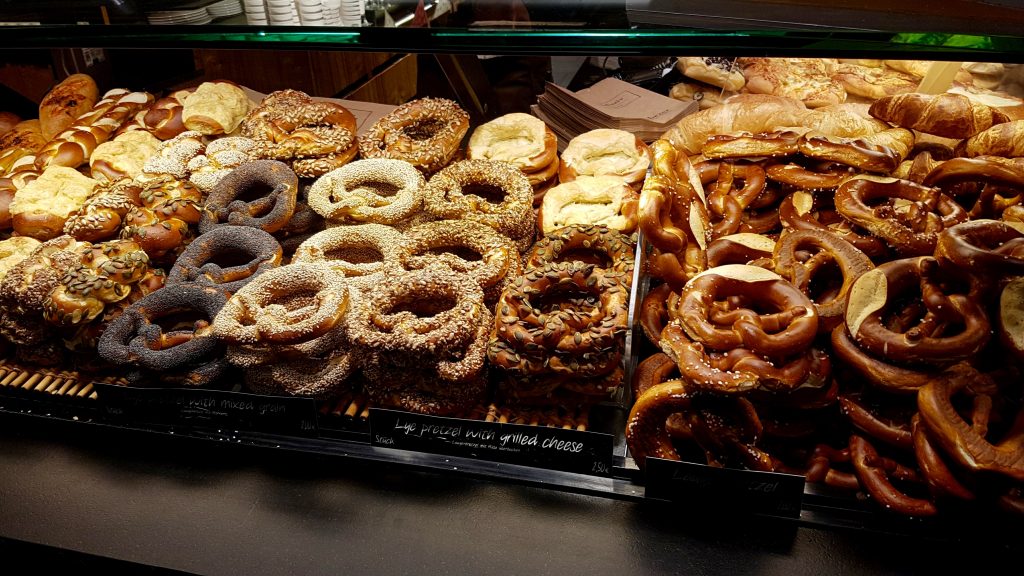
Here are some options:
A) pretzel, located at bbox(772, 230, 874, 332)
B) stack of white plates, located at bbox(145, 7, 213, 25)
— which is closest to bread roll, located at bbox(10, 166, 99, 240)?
stack of white plates, located at bbox(145, 7, 213, 25)

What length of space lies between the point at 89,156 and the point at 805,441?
3.57 meters

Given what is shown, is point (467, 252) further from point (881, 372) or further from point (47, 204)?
point (47, 204)

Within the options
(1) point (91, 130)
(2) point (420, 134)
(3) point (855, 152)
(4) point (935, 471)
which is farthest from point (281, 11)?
(4) point (935, 471)

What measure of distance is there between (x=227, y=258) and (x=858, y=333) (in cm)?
240

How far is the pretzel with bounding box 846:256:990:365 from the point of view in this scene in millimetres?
1799

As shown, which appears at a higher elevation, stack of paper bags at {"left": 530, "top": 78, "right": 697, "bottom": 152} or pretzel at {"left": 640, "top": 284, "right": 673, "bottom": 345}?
stack of paper bags at {"left": 530, "top": 78, "right": 697, "bottom": 152}

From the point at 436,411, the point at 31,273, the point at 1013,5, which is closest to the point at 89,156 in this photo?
the point at 31,273

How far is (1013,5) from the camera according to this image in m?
1.87

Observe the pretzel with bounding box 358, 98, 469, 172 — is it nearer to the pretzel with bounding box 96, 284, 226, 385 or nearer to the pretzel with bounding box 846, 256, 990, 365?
the pretzel with bounding box 96, 284, 226, 385

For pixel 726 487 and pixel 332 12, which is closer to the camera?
pixel 726 487

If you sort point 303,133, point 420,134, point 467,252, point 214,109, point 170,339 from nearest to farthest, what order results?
point 170,339
point 467,252
point 303,133
point 420,134
point 214,109

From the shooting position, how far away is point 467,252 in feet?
9.28

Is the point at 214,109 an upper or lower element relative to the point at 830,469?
upper

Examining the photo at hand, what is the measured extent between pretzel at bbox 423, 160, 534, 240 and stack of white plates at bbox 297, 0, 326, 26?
33.2 inches
